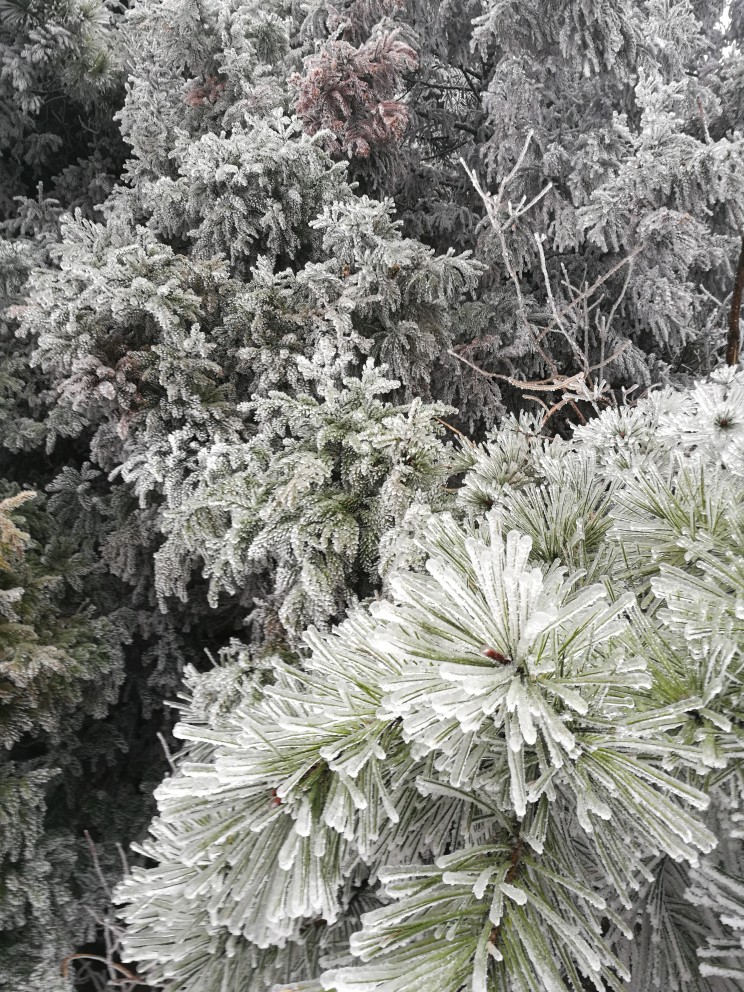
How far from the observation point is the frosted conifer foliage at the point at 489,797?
39 cm

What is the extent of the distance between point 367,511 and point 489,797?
1045 mm

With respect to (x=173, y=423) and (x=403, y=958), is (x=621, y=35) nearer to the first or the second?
(x=173, y=423)

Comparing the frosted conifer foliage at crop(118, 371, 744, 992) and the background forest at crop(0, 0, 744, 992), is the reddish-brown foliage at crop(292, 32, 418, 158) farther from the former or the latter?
the frosted conifer foliage at crop(118, 371, 744, 992)

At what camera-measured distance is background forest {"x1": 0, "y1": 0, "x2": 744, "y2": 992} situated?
42 cm

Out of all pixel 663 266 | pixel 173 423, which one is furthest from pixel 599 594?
pixel 663 266

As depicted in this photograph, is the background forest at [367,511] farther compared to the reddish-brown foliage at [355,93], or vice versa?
the reddish-brown foliage at [355,93]

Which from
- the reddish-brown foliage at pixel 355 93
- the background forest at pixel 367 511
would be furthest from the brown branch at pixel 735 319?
the reddish-brown foliage at pixel 355 93

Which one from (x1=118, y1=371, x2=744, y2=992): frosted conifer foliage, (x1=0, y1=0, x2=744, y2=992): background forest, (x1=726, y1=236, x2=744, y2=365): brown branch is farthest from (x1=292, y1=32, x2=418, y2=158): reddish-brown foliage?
(x1=118, y1=371, x2=744, y2=992): frosted conifer foliage

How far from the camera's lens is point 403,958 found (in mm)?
385

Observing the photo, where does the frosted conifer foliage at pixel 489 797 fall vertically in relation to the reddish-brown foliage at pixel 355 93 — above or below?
below

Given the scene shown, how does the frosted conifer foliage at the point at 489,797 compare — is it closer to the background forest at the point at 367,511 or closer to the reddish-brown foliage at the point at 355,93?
the background forest at the point at 367,511

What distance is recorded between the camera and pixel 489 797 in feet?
1.71

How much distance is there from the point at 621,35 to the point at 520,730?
8.86 ft

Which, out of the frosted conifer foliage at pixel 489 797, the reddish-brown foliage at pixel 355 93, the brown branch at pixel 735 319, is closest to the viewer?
the frosted conifer foliage at pixel 489 797
